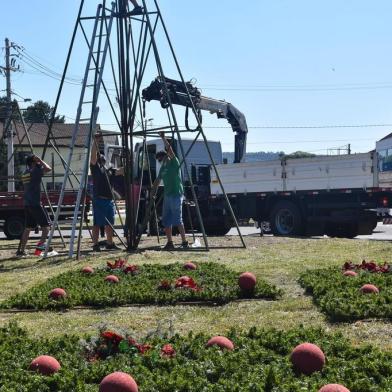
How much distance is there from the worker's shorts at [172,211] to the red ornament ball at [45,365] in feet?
30.3

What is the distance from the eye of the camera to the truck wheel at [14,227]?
23.7 meters

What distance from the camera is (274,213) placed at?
70.3 ft

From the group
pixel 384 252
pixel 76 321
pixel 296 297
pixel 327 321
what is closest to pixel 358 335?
pixel 327 321

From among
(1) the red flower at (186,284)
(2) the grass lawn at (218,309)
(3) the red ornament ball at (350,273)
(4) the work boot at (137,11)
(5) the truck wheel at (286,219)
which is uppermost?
(4) the work boot at (137,11)

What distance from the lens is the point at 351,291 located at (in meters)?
7.70

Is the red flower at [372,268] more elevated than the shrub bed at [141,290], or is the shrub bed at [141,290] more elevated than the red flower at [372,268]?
the red flower at [372,268]

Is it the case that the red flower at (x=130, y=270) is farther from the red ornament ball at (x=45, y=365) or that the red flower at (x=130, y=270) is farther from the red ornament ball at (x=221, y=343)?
the red ornament ball at (x=45, y=365)

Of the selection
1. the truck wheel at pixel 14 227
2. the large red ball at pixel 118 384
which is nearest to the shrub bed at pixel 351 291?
the large red ball at pixel 118 384

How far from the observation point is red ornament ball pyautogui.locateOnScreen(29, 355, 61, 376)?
477cm

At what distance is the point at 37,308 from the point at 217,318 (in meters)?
2.10

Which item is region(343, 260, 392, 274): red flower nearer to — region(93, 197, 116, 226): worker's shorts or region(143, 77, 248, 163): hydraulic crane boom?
region(93, 197, 116, 226): worker's shorts

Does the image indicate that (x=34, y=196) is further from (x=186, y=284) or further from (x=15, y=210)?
(x=15, y=210)

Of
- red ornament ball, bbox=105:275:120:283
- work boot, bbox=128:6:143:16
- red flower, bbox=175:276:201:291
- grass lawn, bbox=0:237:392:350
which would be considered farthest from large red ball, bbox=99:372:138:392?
work boot, bbox=128:6:143:16

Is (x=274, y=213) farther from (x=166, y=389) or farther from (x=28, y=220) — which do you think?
(x=166, y=389)
